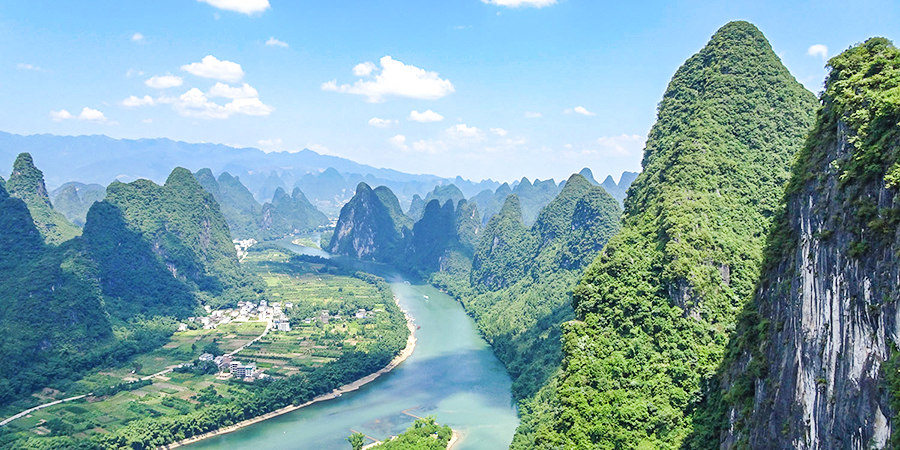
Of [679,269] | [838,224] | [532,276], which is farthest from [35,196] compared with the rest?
[838,224]

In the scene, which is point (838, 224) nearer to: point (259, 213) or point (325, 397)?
point (325, 397)

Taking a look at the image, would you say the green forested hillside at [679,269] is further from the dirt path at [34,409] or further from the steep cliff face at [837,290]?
the dirt path at [34,409]

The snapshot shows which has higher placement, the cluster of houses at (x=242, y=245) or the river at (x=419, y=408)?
the cluster of houses at (x=242, y=245)

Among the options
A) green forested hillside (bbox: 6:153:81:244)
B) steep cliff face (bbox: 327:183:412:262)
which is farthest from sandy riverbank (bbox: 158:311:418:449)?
steep cliff face (bbox: 327:183:412:262)

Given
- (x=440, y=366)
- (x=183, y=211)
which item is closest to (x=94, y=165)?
(x=183, y=211)

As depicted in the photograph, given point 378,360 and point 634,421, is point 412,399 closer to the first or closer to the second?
point 378,360

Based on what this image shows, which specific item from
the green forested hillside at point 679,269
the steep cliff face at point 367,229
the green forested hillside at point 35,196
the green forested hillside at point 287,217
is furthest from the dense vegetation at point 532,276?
the green forested hillside at point 287,217

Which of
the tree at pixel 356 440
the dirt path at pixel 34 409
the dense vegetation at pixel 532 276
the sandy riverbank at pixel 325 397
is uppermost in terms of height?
the dense vegetation at pixel 532 276
